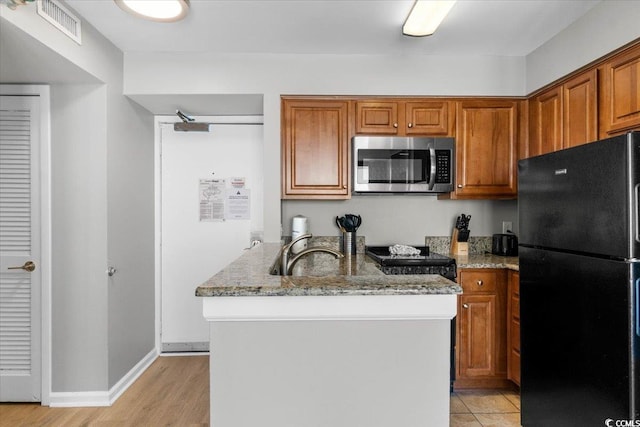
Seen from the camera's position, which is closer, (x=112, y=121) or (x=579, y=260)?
(x=579, y=260)

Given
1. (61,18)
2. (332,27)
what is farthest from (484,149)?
(61,18)

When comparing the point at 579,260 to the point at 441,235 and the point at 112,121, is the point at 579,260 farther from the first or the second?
the point at 112,121

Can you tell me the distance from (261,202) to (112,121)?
1331 millimetres

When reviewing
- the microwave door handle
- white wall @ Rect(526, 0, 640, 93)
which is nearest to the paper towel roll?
the microwave door handle

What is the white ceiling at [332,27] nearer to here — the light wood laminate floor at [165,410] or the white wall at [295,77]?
the white wall at [295,77]

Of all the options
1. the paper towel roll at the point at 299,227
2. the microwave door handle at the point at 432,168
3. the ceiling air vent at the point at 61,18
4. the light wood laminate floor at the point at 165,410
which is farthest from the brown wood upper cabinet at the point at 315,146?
the light wood laminate floor at the point at 165,410

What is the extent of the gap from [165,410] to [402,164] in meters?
2.33

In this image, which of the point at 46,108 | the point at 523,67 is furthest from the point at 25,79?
the point at 523,67

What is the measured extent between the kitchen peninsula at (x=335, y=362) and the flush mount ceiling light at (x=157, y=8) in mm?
1701

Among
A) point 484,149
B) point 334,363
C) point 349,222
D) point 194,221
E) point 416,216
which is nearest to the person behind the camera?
point 334,363

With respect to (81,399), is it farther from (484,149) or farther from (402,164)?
(484,149)

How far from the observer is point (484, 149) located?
297cm

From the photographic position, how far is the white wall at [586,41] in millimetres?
2033

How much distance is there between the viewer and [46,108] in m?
2.57
